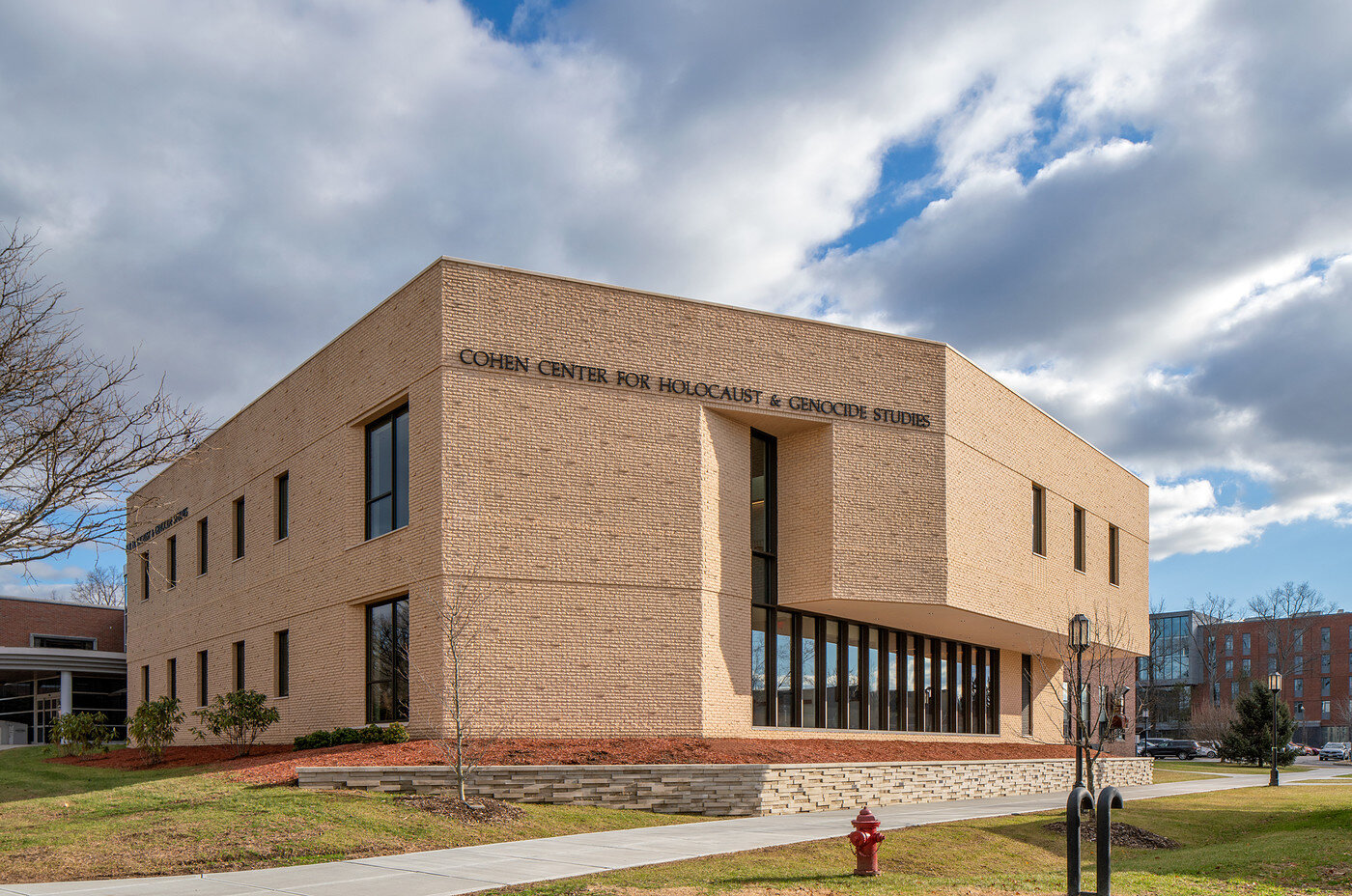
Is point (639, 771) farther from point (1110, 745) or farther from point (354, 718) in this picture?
point (1110, 745)

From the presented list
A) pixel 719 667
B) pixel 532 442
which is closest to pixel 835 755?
pixel 719 667

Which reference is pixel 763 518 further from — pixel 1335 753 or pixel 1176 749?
Answer: pixel 1335 753

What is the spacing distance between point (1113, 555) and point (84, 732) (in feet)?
107

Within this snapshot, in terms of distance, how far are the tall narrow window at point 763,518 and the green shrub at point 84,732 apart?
17.9m

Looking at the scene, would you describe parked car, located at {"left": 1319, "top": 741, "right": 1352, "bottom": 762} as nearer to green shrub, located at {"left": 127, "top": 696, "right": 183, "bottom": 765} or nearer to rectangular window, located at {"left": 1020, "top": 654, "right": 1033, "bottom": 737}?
rectangular window, located at {"left": 1020, "top": 654, "right": 1033, "bottom": 737}

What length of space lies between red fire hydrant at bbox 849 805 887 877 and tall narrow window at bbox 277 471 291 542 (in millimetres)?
19609

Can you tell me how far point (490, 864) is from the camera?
12211 mm

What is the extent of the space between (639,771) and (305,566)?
1190 cm

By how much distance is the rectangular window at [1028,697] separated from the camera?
35062mm

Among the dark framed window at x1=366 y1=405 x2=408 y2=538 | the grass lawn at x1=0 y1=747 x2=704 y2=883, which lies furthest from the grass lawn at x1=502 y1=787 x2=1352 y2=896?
the dark framed window at x1=366 y1=405 x2=408 y2=538

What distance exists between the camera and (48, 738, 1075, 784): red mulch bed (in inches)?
723

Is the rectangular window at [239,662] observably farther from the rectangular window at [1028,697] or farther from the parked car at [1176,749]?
the parked car at [1176,749]

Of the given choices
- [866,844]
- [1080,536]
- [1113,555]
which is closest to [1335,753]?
[1113,555]

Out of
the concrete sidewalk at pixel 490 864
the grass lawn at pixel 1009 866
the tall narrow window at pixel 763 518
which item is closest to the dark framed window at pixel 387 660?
the tall narrow window at pixel 763 518
